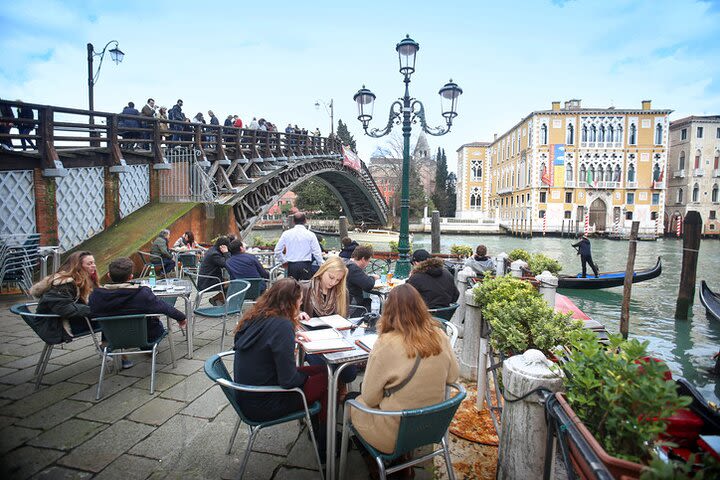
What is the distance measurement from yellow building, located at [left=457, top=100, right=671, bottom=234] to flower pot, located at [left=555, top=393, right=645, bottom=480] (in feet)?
139

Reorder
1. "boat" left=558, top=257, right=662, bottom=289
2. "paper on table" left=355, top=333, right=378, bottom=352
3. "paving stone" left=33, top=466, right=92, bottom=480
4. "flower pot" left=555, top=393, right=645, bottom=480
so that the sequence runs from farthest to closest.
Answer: "boat" left=558, top=257, right=662, bottom=289 → "paper on table" left=355, top=333, right=378, bottom=352 → "paving stone" left=33, top=466, right=92, bottom=480 → "flower pot" left=555, top=393, right=645, bottom=480

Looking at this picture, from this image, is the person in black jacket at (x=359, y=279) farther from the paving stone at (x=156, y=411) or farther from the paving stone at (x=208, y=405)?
the paving stone at (x=156, y=411)

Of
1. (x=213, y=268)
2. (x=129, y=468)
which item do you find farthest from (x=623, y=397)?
(x=213, y=268)

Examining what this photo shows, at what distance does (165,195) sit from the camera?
10617 mm

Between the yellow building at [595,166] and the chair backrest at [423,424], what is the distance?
4235cm

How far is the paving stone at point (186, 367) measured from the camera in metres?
3.78

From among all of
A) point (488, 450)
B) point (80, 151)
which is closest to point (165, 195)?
point (80, 151)

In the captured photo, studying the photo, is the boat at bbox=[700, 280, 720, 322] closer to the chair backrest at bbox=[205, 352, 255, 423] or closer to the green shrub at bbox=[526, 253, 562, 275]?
the green shrub at bbox=[526, 253, 562, 275]

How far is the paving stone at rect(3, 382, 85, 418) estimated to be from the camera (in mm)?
3020

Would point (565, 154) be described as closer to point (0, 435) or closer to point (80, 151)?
point (80, 151)

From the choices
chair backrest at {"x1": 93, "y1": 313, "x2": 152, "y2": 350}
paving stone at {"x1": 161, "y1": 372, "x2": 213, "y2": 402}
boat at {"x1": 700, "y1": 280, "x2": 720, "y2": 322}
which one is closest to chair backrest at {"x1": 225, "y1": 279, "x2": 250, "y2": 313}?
paving stone at {"x1": 161, "y1": 372, "x2": 213, "y2": 402}

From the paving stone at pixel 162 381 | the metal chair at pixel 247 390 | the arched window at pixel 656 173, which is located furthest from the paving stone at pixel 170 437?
the arched window at pixel 656 173

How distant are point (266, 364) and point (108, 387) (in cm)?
212

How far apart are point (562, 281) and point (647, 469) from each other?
1335 cm
